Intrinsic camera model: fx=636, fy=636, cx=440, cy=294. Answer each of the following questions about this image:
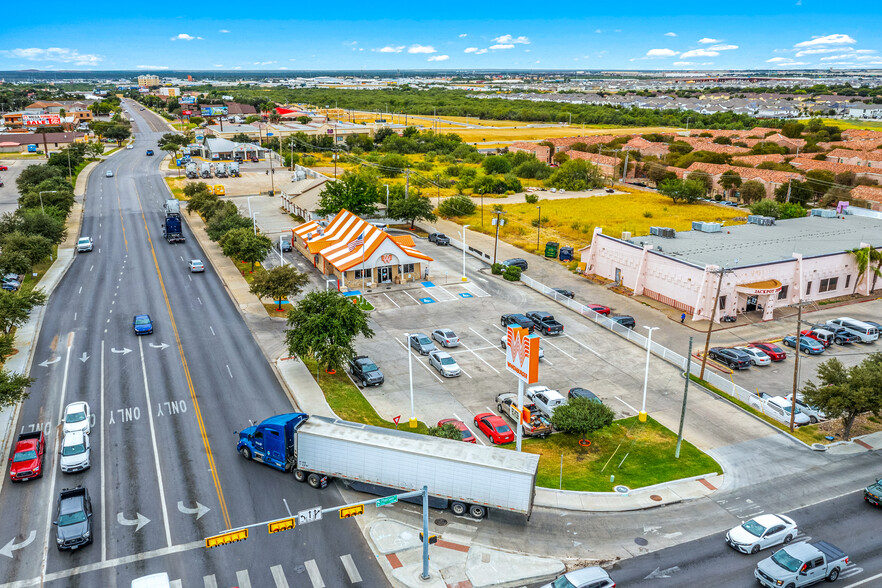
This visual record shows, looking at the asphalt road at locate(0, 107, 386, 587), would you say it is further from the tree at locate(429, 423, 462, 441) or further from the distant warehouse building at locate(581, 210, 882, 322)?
the distant warehouse building at locate(581, 210, 882, 322)

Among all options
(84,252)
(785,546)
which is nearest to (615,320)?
(785,546)

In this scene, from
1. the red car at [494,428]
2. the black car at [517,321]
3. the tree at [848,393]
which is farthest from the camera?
the black car at [517,321]

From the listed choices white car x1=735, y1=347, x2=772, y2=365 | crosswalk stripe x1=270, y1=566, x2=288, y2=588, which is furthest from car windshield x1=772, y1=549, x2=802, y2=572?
white car x1=735, y1=347, x2=772, y2=365

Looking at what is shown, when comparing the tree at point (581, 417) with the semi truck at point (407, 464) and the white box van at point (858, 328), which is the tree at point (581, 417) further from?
the white box van at point (858, 328)

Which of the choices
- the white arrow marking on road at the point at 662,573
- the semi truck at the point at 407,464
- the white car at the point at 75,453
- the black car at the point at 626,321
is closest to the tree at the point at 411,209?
the black car at the point at 626,321

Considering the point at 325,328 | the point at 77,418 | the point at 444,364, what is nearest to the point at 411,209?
the point at 444,364

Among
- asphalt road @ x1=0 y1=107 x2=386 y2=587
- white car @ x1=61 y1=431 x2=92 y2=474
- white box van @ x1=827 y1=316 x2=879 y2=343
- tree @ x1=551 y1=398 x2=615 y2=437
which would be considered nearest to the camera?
asphalt road @ x1=0 y1=107 x2=386 y2=587

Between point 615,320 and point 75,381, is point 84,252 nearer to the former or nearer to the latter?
point 75,381

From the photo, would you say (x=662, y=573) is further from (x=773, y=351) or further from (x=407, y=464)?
(x=773, y=351)
